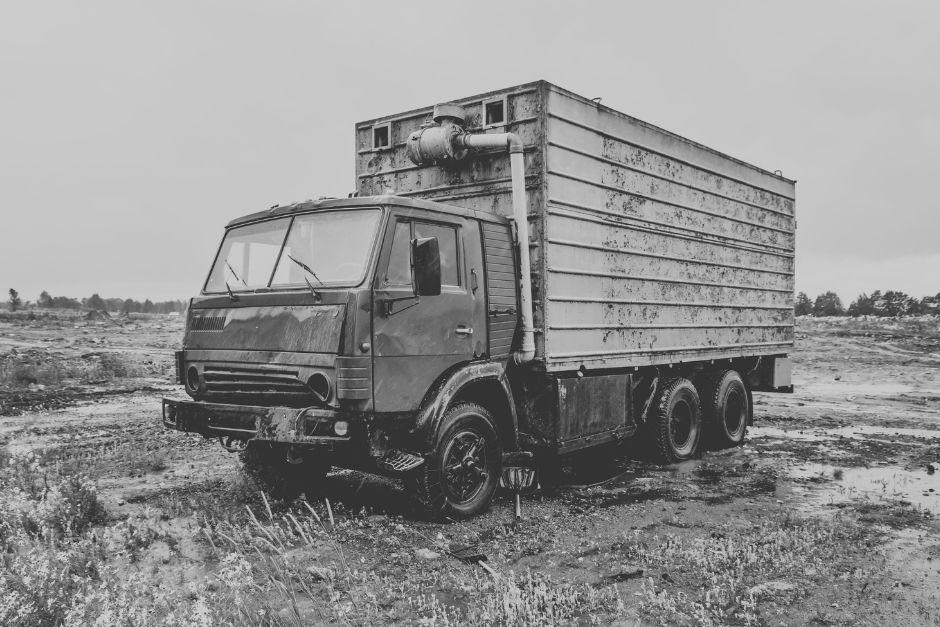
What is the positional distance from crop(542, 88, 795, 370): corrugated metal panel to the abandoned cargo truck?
3cm

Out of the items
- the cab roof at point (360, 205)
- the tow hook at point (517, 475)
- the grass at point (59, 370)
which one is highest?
the cab roof at point (360, 205)

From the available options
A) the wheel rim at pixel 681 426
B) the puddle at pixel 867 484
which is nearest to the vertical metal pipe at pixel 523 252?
the puddle at pixel 867 484

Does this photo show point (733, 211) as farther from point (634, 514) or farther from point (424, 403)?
point (424, 403)

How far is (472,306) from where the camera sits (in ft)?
18.8

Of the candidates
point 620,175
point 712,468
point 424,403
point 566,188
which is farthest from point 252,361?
point 712,468

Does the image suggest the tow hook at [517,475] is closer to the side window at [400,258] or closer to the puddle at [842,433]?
the side window at [400,258]

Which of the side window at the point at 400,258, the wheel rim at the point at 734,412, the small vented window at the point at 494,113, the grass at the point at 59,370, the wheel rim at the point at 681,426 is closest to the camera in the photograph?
the side window at the point at 400,258

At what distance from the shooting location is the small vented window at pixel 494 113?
6508mm

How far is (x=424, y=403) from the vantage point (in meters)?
5.31

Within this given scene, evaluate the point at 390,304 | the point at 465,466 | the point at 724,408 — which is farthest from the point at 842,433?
the point at 390,304

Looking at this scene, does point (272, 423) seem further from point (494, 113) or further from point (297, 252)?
point (494, 113)

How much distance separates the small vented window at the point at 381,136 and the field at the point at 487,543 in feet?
11.3

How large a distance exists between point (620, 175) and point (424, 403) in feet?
11.6

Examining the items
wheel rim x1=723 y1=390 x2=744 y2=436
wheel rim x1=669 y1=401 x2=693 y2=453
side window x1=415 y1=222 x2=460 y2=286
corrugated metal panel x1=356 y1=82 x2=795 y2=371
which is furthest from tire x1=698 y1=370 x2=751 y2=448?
side window x1=415 y1=222 x2=460 y2=286
